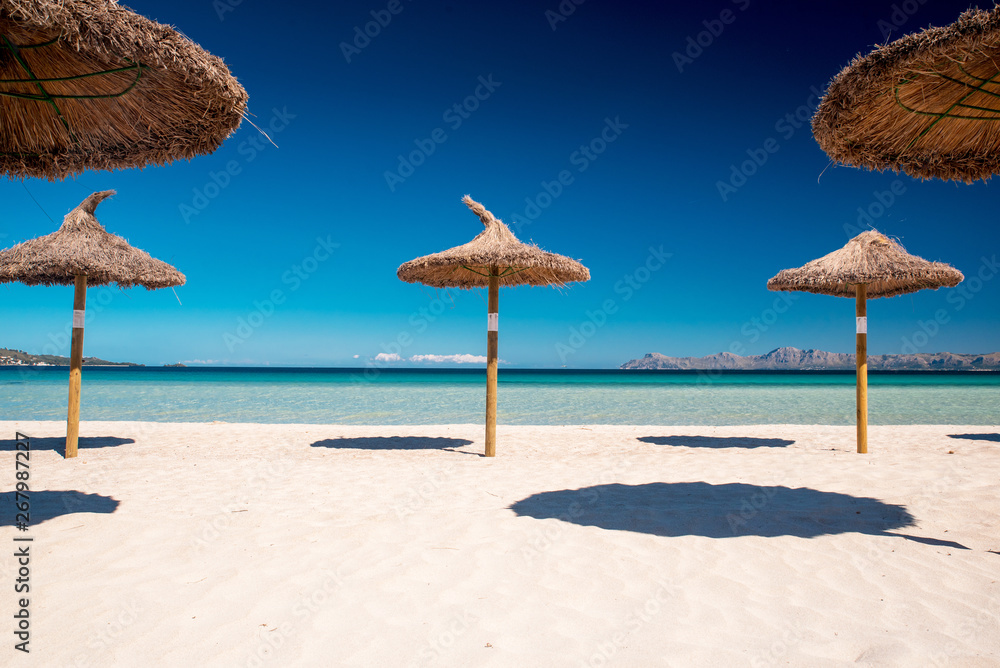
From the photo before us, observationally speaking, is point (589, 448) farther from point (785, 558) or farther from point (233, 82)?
point (233, 82)

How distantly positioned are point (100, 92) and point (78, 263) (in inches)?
162

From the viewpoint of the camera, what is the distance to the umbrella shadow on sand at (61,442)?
726 centimetres

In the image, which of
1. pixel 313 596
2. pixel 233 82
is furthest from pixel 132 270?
pixel 313 596

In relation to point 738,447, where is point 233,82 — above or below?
above

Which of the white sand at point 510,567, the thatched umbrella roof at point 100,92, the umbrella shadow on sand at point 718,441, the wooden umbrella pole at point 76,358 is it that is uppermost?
the thatched umbrella roof at point 100,92

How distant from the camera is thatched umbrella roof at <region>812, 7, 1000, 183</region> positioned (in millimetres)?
2578

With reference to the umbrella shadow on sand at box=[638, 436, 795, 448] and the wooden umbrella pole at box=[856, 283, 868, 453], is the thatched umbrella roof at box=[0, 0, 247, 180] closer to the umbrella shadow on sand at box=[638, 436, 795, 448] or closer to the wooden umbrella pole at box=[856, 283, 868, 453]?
the umbrella shadow on sand at box=[638, 436, 795, 448]

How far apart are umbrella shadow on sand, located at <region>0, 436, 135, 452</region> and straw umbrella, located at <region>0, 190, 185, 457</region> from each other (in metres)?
0.80

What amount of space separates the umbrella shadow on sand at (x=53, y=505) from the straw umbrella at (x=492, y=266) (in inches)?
154

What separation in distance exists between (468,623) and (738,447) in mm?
6373

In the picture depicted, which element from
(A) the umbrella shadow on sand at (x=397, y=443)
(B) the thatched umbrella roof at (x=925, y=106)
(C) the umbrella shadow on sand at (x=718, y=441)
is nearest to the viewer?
(B) the thatched umbrella roof at (x=925, y=106)

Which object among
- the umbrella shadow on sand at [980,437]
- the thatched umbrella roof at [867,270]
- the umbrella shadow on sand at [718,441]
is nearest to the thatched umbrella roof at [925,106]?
the thatched umbrella roof at [867,270]

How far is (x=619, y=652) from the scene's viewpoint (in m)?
2.05

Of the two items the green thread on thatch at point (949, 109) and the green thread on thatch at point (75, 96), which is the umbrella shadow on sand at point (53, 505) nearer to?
the green thread on thatch at point (75, 96)
